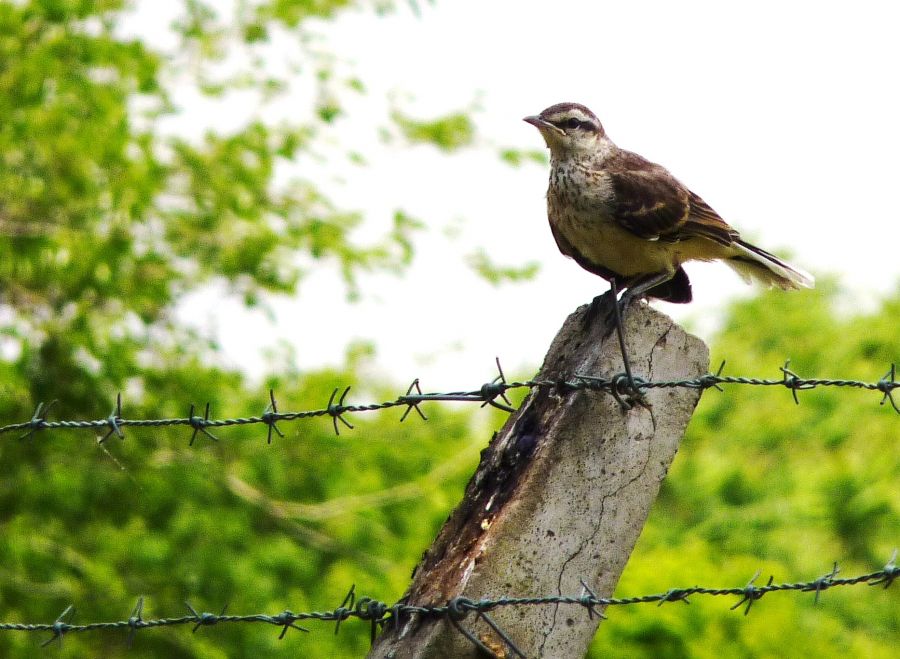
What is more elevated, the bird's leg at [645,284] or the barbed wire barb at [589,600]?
the bird's leg at [645,284]

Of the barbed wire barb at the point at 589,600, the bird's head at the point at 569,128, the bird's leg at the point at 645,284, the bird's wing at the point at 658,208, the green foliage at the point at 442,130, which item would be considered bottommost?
the barbed wire barb at the point at 589,600

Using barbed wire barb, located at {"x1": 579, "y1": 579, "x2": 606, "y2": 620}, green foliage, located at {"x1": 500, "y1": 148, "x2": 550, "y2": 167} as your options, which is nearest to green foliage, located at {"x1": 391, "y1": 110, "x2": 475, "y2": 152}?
green foliage, located at {"x1": 500, "y1": 148, "x2": 550, "y2": 167}

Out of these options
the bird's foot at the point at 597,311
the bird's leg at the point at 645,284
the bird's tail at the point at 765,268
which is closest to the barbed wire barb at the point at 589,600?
the bird's foot at the point at 597,311

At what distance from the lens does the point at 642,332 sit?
9.95 ft

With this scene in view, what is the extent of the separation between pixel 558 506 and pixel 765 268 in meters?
2.48

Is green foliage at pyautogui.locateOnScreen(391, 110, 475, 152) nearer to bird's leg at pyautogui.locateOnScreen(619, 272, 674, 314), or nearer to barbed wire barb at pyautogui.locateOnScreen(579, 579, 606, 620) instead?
bird's leg at pyautogui.locateOnScreen(619, 272, 674, 314)

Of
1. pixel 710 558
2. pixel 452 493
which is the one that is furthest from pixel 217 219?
pixel 710 558

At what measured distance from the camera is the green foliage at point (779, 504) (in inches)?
311

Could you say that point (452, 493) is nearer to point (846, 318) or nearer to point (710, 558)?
point (710, 558)

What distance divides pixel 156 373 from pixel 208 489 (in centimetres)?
98

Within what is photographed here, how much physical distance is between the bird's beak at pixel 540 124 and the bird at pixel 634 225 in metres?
0.01

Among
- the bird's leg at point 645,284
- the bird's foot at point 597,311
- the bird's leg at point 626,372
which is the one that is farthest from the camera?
the bird's leg at point 645,284

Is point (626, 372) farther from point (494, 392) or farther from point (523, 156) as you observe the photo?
point (523, 156)

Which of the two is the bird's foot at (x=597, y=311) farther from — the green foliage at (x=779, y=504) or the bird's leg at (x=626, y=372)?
the green foliage at (x=779, y=504)
